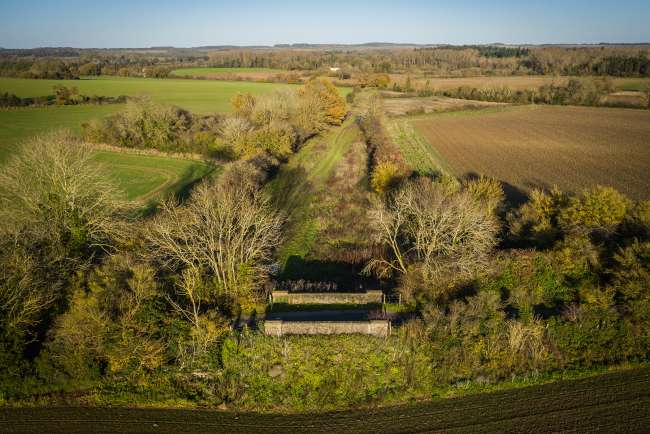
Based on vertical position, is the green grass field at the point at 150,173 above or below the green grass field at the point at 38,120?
below

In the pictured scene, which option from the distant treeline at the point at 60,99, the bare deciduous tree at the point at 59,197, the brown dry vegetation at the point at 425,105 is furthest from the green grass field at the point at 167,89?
the bare deciduous tree at the point at 59,197

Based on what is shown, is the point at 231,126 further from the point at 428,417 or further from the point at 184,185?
the point at 428,417

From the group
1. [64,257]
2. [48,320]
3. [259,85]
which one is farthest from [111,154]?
[259,85]

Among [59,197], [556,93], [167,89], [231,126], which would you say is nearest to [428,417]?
[59,197]

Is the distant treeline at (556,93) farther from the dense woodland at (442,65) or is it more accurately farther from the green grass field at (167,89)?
the green grass field at (167,89)

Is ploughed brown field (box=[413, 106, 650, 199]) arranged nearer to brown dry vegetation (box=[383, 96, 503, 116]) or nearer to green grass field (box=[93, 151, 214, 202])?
brown dry vegetation (box=[383, 96, 503, 116])

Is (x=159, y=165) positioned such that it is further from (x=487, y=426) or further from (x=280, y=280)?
(x=487, y=426)

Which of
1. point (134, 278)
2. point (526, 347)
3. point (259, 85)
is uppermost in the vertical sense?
point (259, 85)
